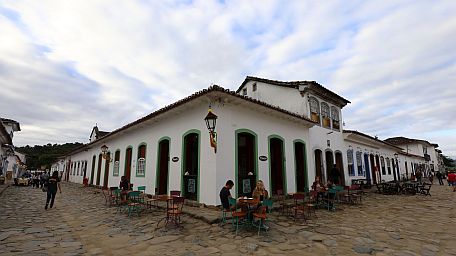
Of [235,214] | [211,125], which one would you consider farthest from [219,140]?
[235,214]

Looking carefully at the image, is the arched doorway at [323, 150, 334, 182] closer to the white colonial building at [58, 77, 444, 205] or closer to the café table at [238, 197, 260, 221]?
the white colonial building at [58, 77, 444, 205]

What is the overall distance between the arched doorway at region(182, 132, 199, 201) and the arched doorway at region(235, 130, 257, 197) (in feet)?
5.23

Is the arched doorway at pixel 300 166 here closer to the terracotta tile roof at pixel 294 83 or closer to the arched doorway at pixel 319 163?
the arched doorway at pixel 319 163

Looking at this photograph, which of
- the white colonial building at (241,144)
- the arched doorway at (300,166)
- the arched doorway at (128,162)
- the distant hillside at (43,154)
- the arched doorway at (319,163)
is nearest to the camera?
the white colonial building at (241,144)

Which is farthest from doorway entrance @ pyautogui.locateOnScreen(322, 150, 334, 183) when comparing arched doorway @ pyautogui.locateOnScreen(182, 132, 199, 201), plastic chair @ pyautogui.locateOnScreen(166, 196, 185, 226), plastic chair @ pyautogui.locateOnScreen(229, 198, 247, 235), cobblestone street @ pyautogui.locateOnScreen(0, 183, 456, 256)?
plastic chair @ pyautogui.locateOnScreen(166, 196, 185, 226)

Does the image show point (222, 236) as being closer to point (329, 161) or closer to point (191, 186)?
point (191, 186)

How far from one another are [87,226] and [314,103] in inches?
468

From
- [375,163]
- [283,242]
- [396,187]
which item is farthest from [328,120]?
[283,242]

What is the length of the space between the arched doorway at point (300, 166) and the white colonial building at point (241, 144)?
0.05 m

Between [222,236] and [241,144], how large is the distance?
14.8ft

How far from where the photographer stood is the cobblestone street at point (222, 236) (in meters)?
4.49

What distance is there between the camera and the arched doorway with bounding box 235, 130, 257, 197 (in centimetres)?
865

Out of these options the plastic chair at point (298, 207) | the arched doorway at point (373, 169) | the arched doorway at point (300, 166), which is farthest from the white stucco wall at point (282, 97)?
the arched doorway at point (373, 169)

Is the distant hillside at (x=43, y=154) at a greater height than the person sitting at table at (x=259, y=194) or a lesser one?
greater
